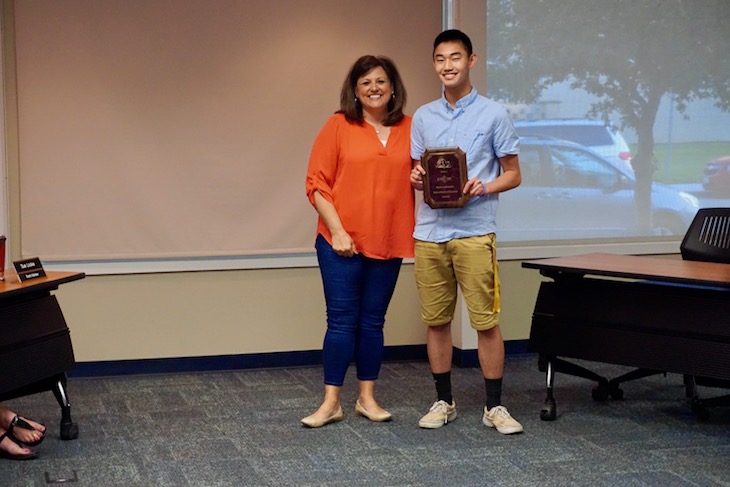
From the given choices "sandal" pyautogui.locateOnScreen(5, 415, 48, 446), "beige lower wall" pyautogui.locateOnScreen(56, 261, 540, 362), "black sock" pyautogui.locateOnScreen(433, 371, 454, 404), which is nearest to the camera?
"sandal" pyautogui.locateOnScreen(5, 415, 48, 446)

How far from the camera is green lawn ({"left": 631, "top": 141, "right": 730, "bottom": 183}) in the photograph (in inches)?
231

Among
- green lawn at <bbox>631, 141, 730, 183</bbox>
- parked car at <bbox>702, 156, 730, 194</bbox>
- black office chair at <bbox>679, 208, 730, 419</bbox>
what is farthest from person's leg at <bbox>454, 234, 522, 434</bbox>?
parked car at <bbox>702, 156, 730, 194</bbox>

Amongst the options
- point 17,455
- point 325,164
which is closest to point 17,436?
point 17,455

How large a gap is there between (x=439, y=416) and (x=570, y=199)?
6.74 feet

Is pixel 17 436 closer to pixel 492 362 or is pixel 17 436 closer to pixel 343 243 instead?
pixel 343 243

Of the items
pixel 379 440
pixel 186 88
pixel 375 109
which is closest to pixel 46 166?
pixel 186 88

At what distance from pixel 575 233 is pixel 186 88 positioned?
2354mm

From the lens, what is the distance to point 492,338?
160 inches

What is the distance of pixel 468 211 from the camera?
12.9 feet

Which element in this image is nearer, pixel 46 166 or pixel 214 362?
pixel 46 166

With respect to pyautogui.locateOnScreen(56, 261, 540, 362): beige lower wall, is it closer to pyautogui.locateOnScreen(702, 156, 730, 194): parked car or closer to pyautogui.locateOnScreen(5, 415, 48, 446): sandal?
pyautogui.locateOnScreen(5, 415, 48, 446): sandal

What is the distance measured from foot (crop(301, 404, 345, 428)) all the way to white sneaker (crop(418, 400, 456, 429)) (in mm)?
353

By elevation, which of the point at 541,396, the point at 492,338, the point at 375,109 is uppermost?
the point at 375,109

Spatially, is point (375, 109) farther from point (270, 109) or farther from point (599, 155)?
point (599, 155)
